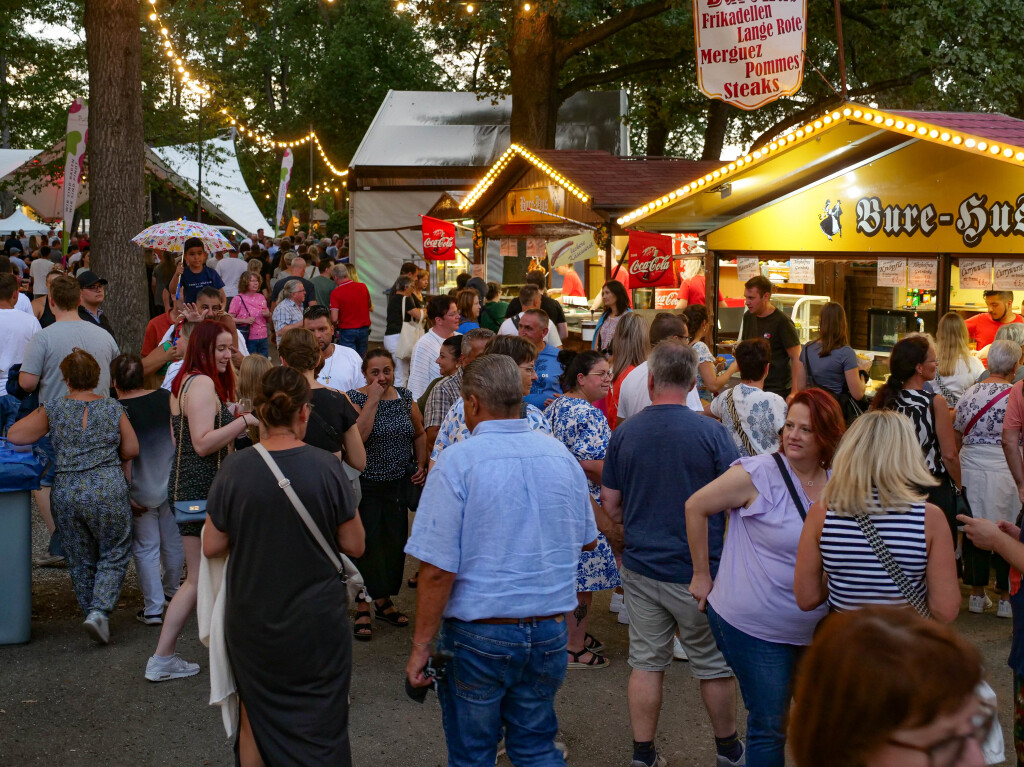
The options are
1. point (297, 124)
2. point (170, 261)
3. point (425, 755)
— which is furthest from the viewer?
point (297, 124)

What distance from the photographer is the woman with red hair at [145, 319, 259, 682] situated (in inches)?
211

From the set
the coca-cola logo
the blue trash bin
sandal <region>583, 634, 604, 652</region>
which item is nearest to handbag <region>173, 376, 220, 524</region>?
the blue trash bin

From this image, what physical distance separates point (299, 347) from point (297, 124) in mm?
40047

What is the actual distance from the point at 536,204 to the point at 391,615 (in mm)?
11268

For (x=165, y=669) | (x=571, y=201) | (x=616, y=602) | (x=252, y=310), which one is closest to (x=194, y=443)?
(x=165, y=669)

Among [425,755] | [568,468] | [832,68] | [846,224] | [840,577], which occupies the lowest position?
[425,755]

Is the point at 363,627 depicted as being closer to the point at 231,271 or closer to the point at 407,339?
the point at 407,339

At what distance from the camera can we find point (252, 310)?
1343 centimetres

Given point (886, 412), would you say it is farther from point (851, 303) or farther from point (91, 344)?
point (851, 303)

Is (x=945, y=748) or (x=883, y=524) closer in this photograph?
(x=945, y=748)

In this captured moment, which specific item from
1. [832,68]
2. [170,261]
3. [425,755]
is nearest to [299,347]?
[425,755]

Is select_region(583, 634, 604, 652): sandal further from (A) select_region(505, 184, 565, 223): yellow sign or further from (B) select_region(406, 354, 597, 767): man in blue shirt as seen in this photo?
(A) select_region(505, 184, 565, 223): yellow sign

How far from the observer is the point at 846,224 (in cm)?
1038

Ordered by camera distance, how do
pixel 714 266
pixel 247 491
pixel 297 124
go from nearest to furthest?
pixel 247 491 → pixel 714 266 → pixel 297 124
